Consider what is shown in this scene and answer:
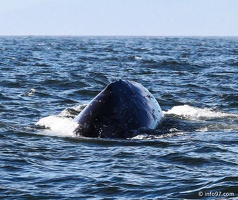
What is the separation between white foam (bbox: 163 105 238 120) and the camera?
1805 cm

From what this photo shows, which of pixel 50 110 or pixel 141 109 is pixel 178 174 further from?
pixel 50 110

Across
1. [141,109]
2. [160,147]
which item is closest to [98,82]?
[141,109]

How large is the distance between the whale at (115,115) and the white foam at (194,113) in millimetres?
3168

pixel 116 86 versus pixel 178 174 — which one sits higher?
pixel 116 86

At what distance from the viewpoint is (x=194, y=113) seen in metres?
18.5

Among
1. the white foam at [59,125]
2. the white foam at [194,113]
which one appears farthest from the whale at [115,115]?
the white foam at [194,113]

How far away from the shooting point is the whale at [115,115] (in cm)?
1373

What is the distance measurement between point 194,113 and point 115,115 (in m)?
5.09

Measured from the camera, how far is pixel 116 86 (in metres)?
14.7

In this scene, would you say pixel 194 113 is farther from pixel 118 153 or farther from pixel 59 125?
pixel 118 153

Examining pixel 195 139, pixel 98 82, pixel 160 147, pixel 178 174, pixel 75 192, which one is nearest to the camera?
pixel 75 192

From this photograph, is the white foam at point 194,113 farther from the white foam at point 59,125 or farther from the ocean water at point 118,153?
the white foam at point 59,125

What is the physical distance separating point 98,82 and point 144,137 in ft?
49.2

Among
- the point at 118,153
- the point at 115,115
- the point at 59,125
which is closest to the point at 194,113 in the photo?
the point at 59,125
